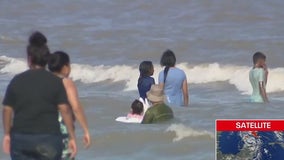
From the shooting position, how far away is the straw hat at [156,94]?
10508mm

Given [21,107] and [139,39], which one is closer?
[21,107]

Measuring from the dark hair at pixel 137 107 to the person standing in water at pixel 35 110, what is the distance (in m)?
4.69

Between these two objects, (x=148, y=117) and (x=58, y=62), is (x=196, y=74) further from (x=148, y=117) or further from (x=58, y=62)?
(x=58, y=62)

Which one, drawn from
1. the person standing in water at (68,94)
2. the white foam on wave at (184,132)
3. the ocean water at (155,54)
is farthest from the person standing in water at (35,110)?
the white foam on wave at (184,132)

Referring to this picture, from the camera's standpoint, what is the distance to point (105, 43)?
81.1 feet

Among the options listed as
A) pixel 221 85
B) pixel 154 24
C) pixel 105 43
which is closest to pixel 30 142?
pixel 221 85

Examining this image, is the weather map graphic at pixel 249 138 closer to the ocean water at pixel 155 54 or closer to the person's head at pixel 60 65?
the person's head at pixel 60 65

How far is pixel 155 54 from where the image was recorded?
22.8m

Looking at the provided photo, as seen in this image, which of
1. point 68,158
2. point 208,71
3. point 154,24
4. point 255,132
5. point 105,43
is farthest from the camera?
point 154,24

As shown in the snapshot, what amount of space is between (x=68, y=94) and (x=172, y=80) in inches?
199

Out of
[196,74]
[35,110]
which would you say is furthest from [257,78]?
[196,74]

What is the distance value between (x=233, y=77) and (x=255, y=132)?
13309 mm

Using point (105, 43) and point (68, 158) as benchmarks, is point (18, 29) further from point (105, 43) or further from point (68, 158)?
point (68, 158)

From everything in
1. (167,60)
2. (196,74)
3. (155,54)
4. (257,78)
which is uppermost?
(155,54)
